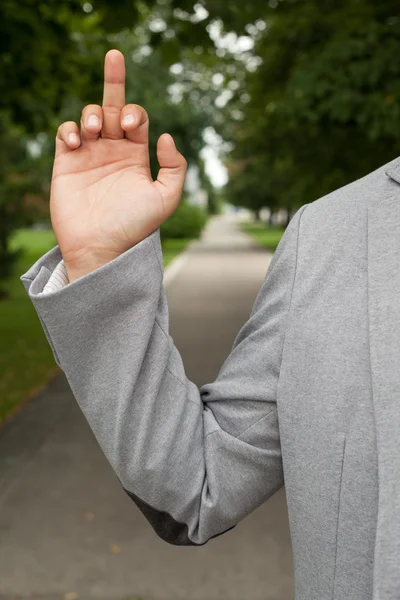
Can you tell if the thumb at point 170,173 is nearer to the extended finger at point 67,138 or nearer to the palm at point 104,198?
the palm at point 104,198

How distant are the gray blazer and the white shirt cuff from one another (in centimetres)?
2

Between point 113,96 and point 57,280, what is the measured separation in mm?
297

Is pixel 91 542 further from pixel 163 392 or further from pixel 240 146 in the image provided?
pixel 240 146

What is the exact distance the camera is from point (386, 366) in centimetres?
107

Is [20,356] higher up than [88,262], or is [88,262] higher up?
[88,262]

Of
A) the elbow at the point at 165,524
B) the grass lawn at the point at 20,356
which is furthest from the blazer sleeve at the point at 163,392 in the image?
the grass lawn at the point at 20,356

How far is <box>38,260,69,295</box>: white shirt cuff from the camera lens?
1.15 meters

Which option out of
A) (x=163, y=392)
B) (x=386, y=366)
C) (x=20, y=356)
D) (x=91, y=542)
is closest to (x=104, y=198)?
(x=163, y=392)

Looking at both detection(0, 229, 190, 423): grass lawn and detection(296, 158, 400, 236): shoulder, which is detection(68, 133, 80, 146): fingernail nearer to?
detection(296, 158, 400, 236): shoulder

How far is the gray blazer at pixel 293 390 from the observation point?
3.57 ft

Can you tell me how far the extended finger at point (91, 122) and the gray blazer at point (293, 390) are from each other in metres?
0.20

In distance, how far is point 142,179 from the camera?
3.96ft

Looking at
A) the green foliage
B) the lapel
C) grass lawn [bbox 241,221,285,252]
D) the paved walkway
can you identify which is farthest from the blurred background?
the green foliage

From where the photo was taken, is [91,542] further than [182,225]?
No
